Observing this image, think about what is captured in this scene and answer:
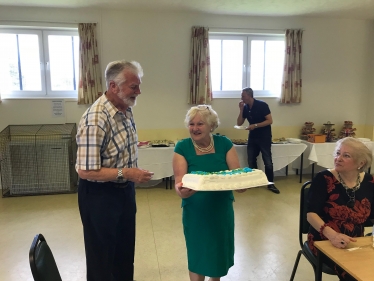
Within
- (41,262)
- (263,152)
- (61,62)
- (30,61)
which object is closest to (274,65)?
(263,152)

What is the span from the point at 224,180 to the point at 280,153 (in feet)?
11.2

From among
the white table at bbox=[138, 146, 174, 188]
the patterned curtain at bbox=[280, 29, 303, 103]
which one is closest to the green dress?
the white table at bbox=[138, 146, 174, 188]

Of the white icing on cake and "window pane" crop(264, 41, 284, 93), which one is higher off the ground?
"window pane" crop(264, 41, 284, 93)

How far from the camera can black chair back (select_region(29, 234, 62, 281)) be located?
0.99 metres

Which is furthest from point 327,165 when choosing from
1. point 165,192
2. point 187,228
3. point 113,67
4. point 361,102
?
point 113,67

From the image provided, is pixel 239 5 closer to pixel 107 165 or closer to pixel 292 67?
pixel 292 67

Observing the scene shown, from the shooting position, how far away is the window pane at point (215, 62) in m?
5.00

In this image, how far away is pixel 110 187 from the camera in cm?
173

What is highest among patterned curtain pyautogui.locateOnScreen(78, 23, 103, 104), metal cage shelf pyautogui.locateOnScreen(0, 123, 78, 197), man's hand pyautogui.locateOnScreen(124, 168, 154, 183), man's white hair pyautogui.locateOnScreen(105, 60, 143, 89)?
patterned curtain pyautogui.locateOnScreen(78, 23, 103, 104)

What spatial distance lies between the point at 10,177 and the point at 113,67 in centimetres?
332

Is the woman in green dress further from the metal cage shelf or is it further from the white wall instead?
the white wall

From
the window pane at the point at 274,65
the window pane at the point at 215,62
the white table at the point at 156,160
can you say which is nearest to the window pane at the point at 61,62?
the white table at the point at 156,160

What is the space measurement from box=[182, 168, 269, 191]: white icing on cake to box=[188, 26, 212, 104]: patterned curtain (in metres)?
3.34

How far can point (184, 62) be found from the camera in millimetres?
4820
